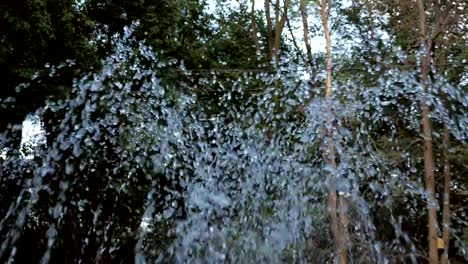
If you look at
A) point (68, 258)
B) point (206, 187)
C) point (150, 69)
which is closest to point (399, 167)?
point (206, 187)

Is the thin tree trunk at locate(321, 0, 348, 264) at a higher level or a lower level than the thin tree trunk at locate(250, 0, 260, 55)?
lower

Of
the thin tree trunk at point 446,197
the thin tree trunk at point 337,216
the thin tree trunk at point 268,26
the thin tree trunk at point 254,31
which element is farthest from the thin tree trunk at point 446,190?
the thin tree trunk at point 268,26

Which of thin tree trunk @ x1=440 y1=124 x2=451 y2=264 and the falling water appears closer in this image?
the falling water

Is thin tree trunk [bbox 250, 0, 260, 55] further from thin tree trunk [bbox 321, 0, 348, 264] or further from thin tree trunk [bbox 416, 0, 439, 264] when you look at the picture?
thin tree trunk [bbox 416, 0, 439, 264]

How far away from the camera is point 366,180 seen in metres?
8.89

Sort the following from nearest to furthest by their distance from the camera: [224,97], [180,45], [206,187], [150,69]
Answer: [206,187]
[150,69]
[224,97]
[180,45]

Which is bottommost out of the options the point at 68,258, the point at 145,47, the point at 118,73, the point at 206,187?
the point at 68,258

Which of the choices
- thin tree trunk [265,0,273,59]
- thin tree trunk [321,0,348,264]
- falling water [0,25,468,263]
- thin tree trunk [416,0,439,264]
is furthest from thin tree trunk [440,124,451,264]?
thin tree trunk [265,0,273,59]

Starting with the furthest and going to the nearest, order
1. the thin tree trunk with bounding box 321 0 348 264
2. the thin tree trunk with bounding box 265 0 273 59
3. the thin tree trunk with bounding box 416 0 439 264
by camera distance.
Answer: the thin tree trunk with bounding box 265 0 273 59 → the thin tree trunk with bounding box 321 0 348 264 → the thin tree trunk with bounding box 416 0 439 264

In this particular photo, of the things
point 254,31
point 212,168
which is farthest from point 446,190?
point 254,31

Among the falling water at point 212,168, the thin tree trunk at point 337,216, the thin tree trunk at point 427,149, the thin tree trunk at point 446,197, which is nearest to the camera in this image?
the falling water at point 212,168

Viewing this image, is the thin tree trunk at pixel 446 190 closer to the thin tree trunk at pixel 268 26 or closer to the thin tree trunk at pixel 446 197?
the thin tree trunk at pixel 446 197

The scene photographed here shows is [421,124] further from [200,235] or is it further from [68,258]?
[68,258]

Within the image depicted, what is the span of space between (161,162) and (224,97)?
258cm
